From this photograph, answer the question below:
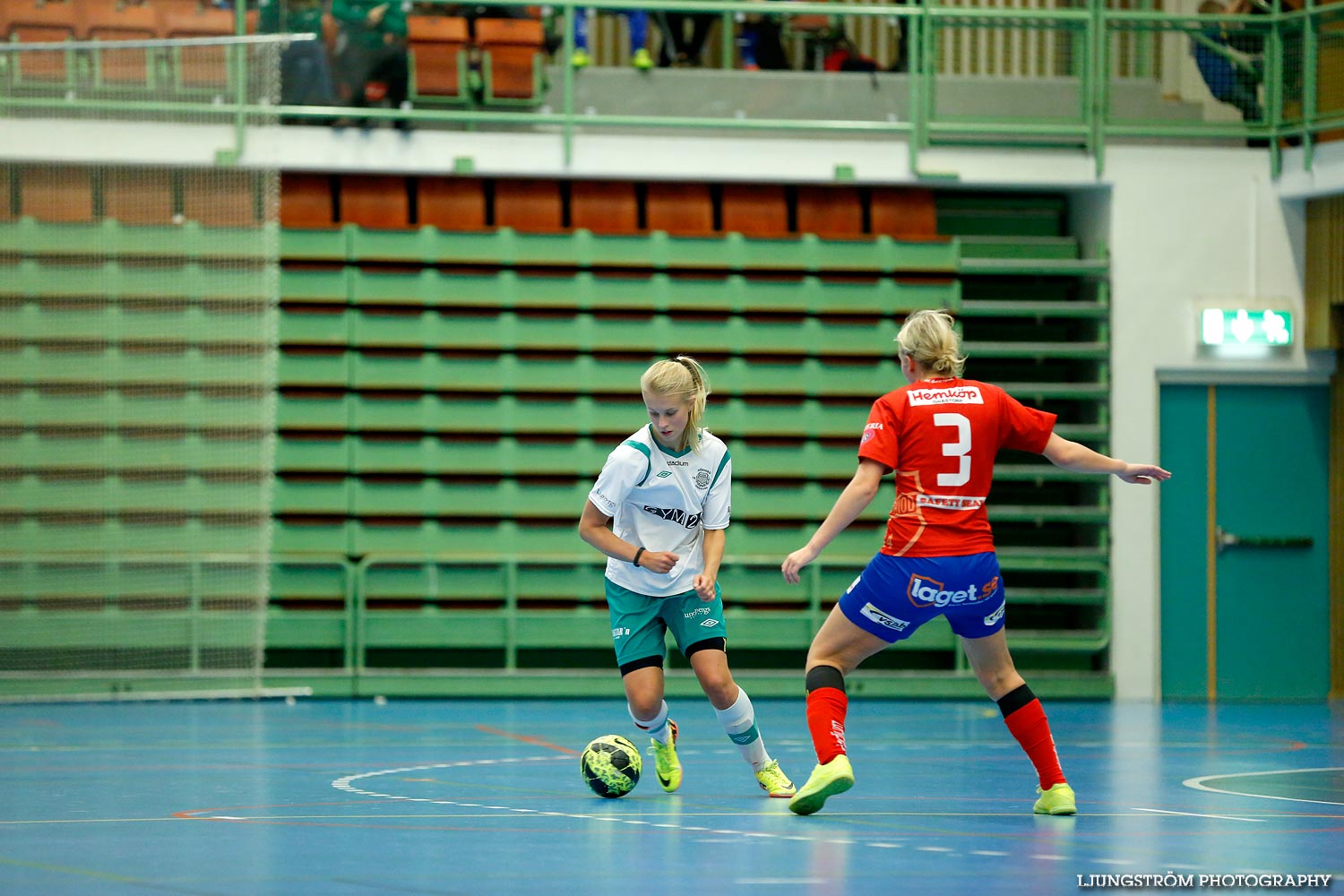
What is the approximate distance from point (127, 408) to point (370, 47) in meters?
3.50

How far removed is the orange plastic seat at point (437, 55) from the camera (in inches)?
526

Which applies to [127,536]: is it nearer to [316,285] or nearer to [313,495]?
[313,495]

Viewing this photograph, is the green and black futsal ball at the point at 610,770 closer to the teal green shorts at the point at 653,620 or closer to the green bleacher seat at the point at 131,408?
the teal green shorts at the point at 653,620

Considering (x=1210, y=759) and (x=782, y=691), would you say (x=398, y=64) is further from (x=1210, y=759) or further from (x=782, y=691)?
(x=1210, y=759)

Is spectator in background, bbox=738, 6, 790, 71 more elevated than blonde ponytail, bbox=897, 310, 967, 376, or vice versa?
spectator in background, bbox=738, 6, 790, 71

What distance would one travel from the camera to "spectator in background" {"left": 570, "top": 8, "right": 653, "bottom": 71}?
1394cm

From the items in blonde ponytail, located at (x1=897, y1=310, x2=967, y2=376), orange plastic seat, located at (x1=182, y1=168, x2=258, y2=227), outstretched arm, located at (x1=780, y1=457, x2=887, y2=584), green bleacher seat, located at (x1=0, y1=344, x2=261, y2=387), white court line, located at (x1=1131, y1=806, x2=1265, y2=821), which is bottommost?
white court line, located at (x1=1131, y1=806, x2=1265, y2=821)

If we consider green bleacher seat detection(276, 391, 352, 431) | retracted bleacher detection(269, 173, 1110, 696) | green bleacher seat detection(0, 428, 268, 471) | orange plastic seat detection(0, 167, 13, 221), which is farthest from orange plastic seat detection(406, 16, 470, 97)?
green bleacher seat detection(0, 428, 268, 471)

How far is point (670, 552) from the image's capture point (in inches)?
262

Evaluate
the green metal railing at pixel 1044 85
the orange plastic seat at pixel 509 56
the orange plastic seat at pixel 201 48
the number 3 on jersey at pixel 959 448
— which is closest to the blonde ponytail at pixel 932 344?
the number 3 on jersey at pixel 959 448

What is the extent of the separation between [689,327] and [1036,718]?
8206mm

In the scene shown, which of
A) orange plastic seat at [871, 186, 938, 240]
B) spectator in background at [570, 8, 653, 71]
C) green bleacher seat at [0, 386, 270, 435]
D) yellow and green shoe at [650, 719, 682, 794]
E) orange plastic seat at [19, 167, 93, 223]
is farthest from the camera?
orange plastic seat at [871, 186, 938, 240]

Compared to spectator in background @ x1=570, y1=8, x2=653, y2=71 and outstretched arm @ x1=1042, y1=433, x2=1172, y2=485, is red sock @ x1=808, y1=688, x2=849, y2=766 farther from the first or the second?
spectator in background @ x1=570, y1=8, x2=653, y2=71

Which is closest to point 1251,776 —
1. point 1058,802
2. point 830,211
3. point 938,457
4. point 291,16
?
point 1058,802
